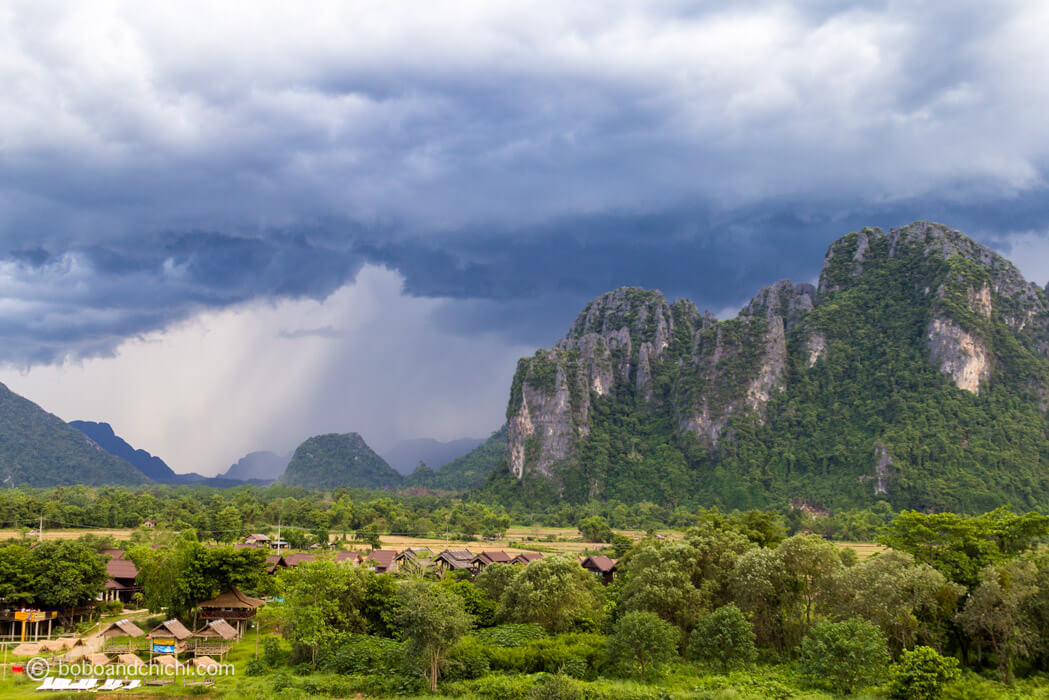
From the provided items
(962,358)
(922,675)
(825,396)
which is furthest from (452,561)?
(825,396)

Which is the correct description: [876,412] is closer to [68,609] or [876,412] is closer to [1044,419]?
[1044,419]

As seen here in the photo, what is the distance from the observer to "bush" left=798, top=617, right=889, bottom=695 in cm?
2266

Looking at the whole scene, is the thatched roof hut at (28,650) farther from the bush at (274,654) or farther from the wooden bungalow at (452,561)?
the wooden bungalow at (452,561)

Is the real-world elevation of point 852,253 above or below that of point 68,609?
above

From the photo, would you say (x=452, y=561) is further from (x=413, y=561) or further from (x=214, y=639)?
(x=214, y=639)

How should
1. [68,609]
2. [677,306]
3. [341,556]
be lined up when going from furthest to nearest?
1. [677,306]
2. [341,556]
3. [68,609]

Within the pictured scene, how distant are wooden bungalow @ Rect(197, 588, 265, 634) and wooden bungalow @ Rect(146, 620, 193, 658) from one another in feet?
13.6

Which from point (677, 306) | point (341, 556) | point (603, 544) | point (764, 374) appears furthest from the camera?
point (677, 306)

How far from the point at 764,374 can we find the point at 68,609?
11565cm

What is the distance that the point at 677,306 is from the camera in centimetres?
16188

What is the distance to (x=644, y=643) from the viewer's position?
24.7 meters

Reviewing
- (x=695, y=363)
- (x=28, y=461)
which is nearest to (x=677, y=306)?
(x=695, y=363)

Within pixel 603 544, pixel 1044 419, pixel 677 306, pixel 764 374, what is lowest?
pixel 603 544

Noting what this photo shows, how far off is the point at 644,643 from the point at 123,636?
24.4 meters
